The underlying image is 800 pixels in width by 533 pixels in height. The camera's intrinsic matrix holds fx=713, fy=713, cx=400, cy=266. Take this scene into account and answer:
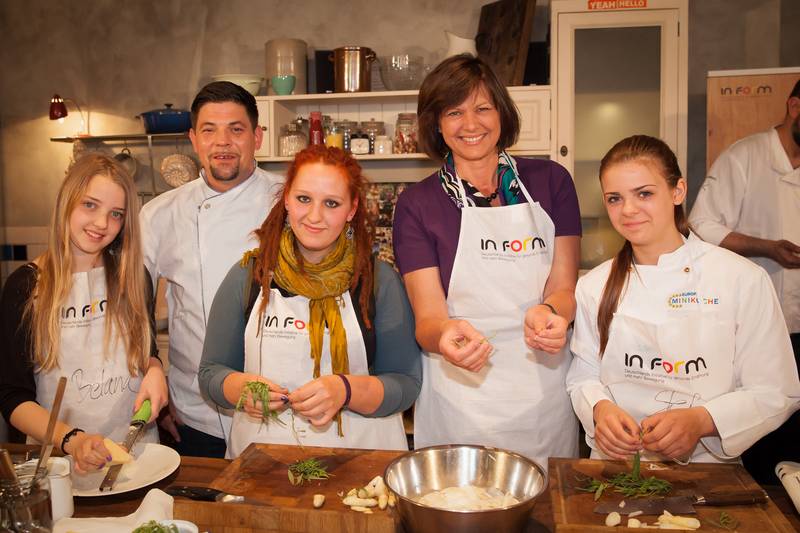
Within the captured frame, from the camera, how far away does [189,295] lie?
93.4 inches

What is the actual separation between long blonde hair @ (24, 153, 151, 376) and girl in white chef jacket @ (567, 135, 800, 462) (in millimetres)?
1197

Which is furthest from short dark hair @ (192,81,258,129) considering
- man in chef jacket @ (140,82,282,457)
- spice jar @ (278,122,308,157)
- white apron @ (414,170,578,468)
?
spice jar @ (278,122,308,157)

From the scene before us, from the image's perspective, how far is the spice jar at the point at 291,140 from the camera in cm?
402

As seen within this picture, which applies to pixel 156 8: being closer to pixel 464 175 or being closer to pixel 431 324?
pixel 464 175

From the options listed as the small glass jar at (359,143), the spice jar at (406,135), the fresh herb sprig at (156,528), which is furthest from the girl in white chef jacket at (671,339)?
the small glass jar at (359,143)

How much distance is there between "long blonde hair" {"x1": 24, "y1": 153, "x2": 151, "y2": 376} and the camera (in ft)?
6.08

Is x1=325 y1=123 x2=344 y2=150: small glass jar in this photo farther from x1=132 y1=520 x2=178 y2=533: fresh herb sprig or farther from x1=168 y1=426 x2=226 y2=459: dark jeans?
x1=132 y1=520 x2=178 y2=533: fresh herb sprig

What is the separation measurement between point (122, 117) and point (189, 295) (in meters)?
2.79

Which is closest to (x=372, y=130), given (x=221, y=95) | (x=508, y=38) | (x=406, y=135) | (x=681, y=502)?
(x=406, y=135)

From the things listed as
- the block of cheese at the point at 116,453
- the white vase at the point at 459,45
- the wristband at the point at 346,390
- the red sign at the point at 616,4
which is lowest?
the block of cheese at the point at 116,453

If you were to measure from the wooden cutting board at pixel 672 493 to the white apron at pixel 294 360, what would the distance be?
57cm

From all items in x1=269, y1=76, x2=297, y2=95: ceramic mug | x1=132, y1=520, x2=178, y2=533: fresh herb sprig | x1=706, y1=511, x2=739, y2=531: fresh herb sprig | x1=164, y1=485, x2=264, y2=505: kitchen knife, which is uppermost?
x1=269, y1=76, x2=297, y2=95: ceramic mug

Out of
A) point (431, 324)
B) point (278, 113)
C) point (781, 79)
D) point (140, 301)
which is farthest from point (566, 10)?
point (140, 301)

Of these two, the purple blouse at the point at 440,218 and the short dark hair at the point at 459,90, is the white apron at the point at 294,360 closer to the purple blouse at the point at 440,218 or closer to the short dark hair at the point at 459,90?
the purple blouse at the point at 440,218
